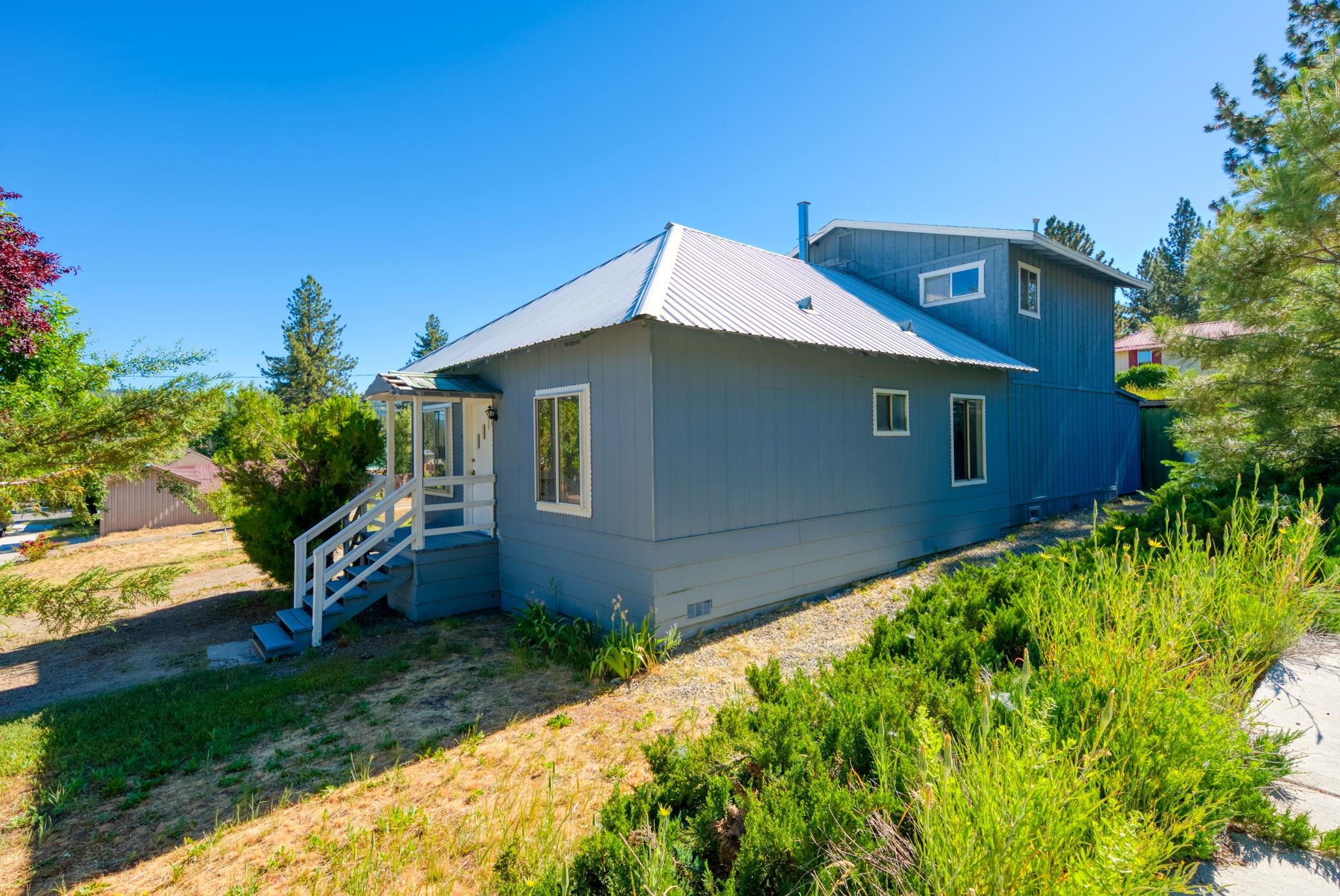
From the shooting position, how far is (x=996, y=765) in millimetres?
1631

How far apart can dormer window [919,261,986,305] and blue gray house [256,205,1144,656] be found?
0.14ft

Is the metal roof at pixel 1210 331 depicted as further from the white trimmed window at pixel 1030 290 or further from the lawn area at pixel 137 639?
the lawn area at pixel 137 639

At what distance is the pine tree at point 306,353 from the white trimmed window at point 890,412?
4027 centimetres

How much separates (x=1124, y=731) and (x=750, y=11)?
1017 centimetres

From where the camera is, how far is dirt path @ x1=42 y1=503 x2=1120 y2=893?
9.84 feet

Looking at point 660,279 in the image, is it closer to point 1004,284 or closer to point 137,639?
point 1004,284

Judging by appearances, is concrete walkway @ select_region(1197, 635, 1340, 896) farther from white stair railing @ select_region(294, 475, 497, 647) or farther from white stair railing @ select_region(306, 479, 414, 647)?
white stair railing @ select_region(306, 479, 414, 647)

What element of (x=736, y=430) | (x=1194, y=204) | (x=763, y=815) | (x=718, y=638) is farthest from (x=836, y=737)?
(x=1194, y=204)

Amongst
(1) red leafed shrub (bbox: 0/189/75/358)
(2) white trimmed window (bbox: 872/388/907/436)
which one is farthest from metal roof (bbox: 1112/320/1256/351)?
(1) red leafed shrub (bbox: 0/189/75/358)

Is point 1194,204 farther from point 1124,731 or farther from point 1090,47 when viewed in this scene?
point 1124,731

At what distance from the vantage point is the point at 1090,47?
812 cm

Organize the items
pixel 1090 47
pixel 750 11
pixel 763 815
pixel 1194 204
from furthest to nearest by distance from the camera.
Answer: pixel 1194 204
pixel 750 11
pixel 1090 47
pixel 763 815

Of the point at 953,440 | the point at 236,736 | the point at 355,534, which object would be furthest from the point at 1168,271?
the point at 236,736

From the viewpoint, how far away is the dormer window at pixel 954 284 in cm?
1118
